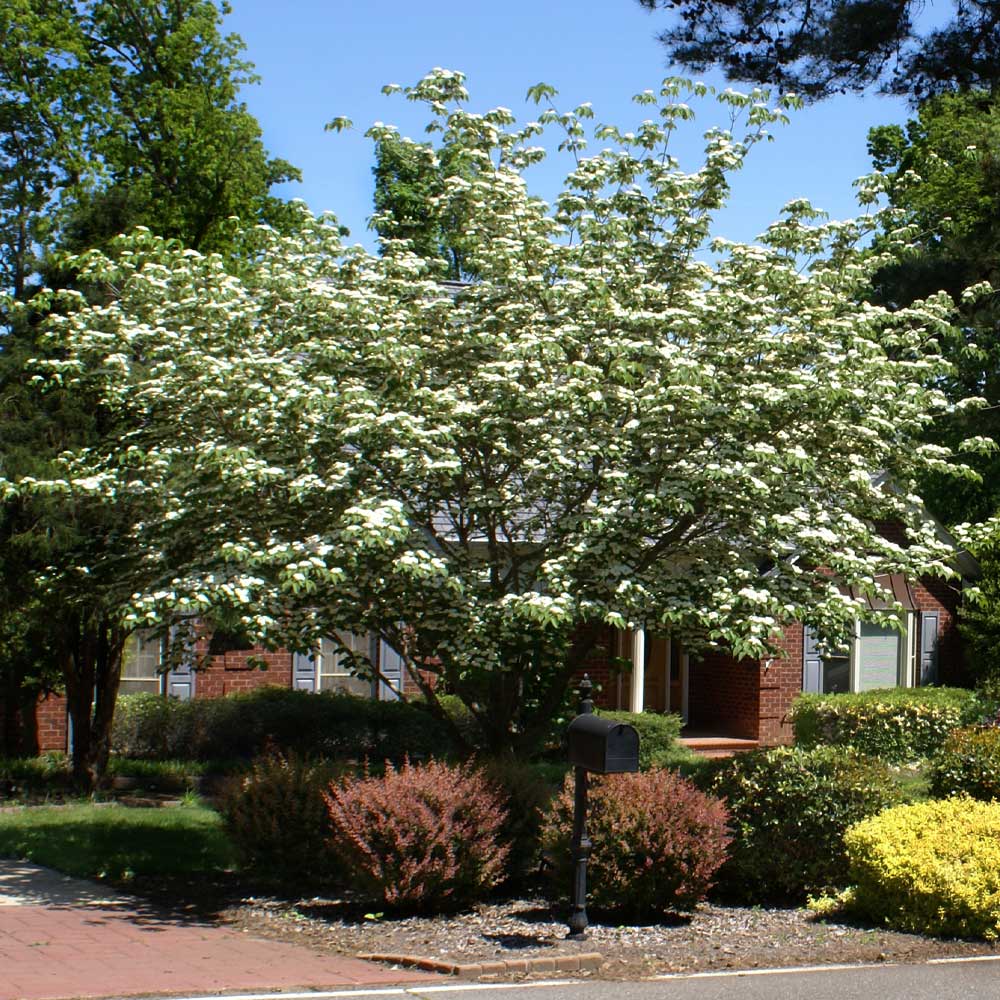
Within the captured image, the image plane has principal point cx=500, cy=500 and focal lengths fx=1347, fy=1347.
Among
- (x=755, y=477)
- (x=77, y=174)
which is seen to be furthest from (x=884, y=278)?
(x=77, y=174)

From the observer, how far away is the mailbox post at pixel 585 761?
9.07 m

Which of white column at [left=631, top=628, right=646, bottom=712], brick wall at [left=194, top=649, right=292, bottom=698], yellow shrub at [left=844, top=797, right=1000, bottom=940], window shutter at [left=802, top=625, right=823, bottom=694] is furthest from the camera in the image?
window shutter at [left=802, top=625, right=823, bottom=694]

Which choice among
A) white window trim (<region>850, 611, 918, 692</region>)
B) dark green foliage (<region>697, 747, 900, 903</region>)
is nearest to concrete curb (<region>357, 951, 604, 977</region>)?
dark green foliage (<region>697, 747, 900, 903</region>)

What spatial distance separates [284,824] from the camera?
34.6ft

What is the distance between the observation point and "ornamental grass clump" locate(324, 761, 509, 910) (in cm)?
957

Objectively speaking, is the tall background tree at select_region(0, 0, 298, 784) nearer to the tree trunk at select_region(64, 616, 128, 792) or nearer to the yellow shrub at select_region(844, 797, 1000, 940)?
the tree trunk at select_region(64, 616, 128, 792)

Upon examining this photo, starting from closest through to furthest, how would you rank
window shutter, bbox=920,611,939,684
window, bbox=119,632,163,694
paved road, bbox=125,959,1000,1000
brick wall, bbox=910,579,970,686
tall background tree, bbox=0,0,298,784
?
paved road, bbox=125,959,1000,1000
tall background tree, bbox=0,0,298,784
window, bbox=119,632,163,694
window shutter, bbox=920,611,939,684
brick wall, bbox=910,579,970,686

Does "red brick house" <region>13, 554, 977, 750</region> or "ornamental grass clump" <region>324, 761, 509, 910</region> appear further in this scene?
"red brick house" <region>13, 554, 977, 750</region>

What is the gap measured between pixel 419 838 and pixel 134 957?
2124 millimetres

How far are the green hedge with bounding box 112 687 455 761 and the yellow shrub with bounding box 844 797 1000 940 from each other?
9221 millimetres

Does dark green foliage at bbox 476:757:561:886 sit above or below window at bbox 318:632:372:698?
below

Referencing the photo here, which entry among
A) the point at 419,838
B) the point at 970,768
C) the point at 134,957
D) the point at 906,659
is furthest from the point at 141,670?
the point at 906,659

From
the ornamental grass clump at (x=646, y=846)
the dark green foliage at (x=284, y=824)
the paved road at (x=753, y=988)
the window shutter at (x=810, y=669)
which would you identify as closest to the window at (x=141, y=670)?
the dark green foliage at (x=284, y=824)

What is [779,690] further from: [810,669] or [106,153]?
[106,153]
